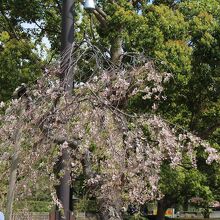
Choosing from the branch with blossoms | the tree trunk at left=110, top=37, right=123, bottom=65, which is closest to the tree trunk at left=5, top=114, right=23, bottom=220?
the branch with blossoms

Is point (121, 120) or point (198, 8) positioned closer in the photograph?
point (121, 120)

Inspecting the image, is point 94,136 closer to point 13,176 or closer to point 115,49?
point 13,176

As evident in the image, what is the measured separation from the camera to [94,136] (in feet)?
19.6

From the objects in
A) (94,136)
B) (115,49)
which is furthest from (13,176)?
(115,49)

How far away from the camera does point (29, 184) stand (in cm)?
561

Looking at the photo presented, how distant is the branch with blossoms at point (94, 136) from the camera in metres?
5.55

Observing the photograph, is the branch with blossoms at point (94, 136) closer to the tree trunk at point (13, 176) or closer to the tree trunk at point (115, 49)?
the tree trunk at point (13, 176)

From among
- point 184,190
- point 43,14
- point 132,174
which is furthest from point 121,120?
point 43,14

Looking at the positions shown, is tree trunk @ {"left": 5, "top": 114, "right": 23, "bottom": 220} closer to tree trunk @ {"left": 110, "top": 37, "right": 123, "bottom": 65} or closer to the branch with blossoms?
the branch with blossoms

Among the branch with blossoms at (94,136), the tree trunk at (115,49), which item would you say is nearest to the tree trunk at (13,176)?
the branch with blossoms at (94,136)

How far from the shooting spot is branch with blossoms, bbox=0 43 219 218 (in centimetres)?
555

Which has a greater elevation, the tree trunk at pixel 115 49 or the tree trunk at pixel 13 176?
the tree trunk at pixel 115 49

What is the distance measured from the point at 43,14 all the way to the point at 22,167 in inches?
381

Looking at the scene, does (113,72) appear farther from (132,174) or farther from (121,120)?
(132,174)
